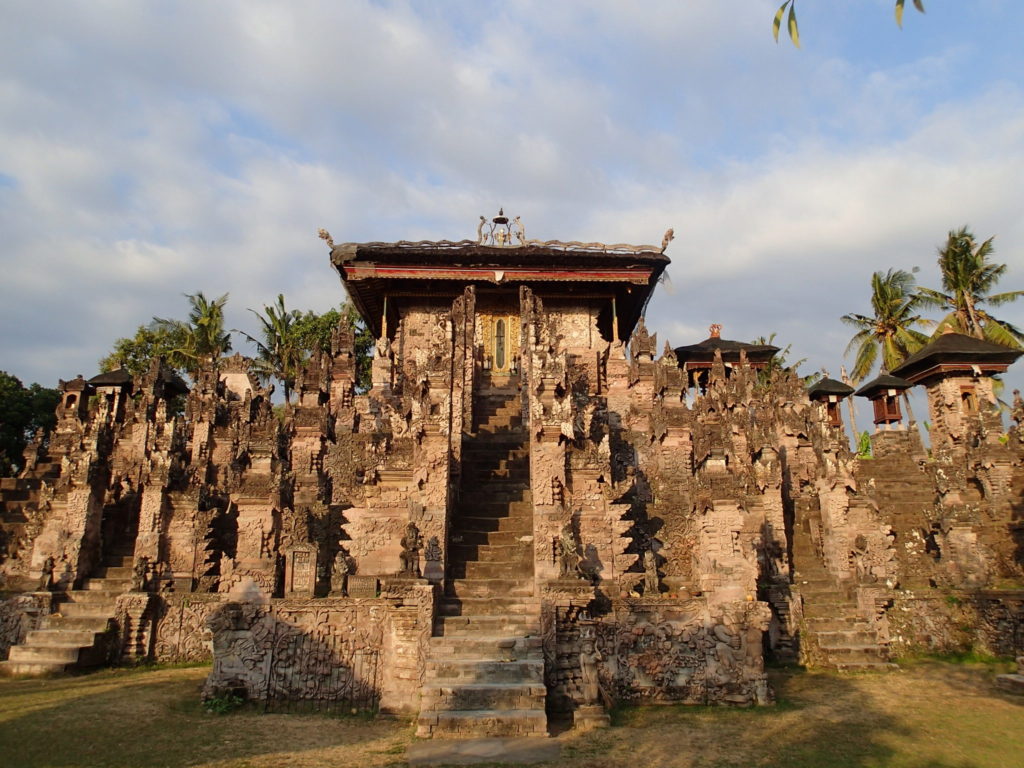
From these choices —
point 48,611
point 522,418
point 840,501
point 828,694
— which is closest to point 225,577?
point 48,611

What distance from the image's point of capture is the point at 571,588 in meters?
9.74

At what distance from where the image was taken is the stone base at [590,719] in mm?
8766

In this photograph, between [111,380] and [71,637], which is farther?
[111,380]

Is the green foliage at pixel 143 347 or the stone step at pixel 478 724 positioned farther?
the green foliage at pixel 143 347

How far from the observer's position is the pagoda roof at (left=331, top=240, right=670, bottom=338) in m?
22.0

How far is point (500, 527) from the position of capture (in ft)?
41.2

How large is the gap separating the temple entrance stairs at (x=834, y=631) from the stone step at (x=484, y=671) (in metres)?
6.37

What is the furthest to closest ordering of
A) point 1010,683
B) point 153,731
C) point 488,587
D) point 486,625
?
point 1010,683
point 488,587
point 486,625
point 153,731

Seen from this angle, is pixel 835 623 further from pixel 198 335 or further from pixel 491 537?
pixel 198 335

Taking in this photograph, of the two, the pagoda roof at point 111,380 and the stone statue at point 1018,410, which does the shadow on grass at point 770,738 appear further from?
the pagoda roof at point 111,380

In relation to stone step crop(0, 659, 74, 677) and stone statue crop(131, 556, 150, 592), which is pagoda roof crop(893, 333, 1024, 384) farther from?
stone step crop(0, 659, 74, 677)

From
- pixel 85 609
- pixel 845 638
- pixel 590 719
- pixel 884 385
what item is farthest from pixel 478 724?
pixel 884 385

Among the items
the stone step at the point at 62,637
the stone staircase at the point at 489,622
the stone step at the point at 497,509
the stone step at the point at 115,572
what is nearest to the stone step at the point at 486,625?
the stone staircase at the point at 489,622

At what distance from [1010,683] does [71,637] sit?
16.4 metres
